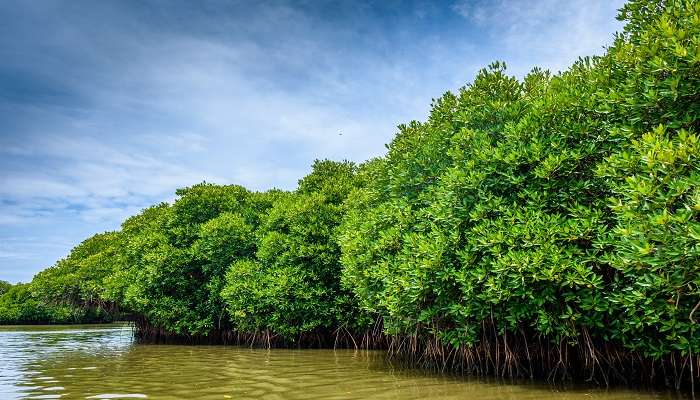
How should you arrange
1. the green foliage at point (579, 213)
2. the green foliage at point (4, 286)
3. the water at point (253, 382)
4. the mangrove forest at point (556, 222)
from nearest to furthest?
the green foliage at point (579, 213) < the mangrove forest at point (556, 222) < the water at point (253, 382) < the green foliage at point (4, 286)

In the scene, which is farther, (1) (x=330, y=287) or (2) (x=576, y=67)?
(1) (x=330, y=287)

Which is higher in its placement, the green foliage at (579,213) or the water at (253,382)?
the green foliage at (579,213)

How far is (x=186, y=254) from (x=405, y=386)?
48.0 feet

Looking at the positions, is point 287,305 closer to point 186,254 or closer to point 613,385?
point 186,254

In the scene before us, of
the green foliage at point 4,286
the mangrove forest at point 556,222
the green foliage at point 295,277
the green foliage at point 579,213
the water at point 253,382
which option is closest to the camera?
the green foliage at point 579,213

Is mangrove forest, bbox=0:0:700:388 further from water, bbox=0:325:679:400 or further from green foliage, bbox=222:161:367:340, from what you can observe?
green foliage, bbox=222:161:367:340

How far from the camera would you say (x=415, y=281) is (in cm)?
917

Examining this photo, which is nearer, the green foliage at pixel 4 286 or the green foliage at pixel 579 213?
the green foliage at pixel 579 213

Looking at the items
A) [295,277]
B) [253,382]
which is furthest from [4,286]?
[253,382]

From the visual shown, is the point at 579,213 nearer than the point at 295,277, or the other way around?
the point at 579,213

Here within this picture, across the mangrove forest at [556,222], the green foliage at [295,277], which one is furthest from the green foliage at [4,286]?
the mangrove forest at [556,222]

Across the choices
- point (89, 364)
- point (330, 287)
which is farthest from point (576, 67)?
point (89, 364)

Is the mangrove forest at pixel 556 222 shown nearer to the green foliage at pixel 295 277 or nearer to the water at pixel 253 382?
the water at pixel 253 382

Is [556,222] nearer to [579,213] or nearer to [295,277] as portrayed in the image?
[579,213]
